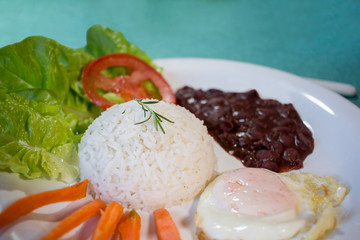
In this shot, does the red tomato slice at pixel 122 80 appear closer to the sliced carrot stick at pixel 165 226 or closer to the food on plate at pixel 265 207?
the sliced carrot stick at pixel 165 226

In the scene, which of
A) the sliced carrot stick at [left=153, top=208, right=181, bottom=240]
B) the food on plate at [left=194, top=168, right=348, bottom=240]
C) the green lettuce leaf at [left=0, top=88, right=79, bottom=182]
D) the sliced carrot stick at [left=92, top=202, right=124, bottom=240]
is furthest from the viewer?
the green lettuce leaf at [left=0, top=88, right=79, bottom=182]

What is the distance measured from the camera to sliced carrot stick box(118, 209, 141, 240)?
2.03m

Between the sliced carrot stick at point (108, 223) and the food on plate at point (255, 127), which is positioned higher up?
the food on plate at point (255, 127)

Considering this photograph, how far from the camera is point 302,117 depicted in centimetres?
326

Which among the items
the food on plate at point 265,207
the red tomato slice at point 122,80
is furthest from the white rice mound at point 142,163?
the red tomato slice at point 122,80

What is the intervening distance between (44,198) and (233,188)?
1.22 m

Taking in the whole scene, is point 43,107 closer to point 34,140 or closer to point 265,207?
point 34,140

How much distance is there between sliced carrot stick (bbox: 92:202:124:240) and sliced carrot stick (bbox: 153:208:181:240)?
267mm

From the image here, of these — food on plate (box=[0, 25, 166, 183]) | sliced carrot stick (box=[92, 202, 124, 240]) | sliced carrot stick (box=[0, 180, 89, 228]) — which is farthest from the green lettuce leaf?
sliced carrot stick (box=[92, 202, 124, 240])

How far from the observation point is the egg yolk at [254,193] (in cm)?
208

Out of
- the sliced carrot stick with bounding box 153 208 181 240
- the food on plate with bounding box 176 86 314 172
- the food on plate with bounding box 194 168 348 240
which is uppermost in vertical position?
the food on plate with bounding box 176 86 314 172

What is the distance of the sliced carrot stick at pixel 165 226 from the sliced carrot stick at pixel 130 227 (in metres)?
0.15

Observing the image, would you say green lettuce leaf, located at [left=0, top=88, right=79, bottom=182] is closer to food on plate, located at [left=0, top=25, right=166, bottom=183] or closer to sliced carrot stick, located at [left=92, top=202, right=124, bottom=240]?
food on plate, located at [left=0, top=25, right=166, bottom=183]

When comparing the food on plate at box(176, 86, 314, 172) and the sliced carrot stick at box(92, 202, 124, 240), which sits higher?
the food on plate at box(176, 86, 314, 172)
